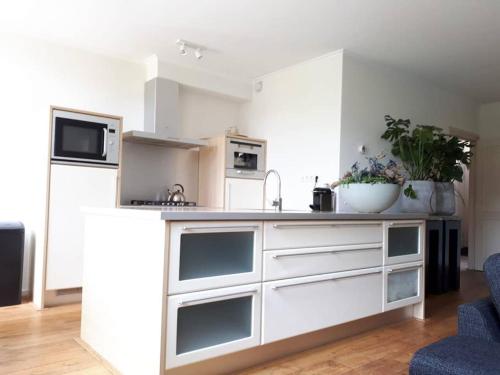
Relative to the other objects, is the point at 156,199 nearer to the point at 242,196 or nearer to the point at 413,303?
the point at 242,196

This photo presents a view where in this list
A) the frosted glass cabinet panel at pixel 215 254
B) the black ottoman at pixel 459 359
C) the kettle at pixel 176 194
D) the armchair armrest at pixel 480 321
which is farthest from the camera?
the kettle at pixel 176 194

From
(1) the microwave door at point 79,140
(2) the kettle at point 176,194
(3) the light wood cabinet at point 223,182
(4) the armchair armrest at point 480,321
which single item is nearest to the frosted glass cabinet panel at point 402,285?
(4) the armchair armrest at point 480,321

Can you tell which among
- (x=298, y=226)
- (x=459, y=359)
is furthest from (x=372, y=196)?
Result: (x=459, y=359)

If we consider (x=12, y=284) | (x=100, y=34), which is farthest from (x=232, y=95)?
(x=12, y=284)

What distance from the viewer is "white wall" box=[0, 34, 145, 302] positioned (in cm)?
365

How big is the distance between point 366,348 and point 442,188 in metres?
2.79

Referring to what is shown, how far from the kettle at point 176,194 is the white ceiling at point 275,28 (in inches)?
58.5

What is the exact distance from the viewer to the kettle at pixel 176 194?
4.49 meters

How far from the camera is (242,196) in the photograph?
15.1 feet

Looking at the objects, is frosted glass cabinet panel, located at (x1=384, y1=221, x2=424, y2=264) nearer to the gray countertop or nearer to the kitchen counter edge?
the gray countertop

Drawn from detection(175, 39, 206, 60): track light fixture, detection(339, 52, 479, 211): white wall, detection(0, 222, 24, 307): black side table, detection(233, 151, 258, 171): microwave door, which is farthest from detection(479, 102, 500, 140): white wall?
detection(0, 222, 24, 307): black side table

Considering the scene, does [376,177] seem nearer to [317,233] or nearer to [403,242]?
[403,242]

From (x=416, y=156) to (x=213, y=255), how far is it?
3.44 m

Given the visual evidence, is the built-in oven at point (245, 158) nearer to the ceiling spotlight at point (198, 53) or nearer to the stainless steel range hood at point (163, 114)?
the stainless steel range hood at point (163, 114)
